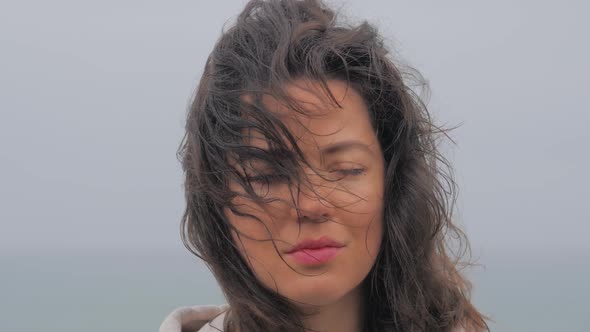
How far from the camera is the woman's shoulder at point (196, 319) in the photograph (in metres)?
2.37

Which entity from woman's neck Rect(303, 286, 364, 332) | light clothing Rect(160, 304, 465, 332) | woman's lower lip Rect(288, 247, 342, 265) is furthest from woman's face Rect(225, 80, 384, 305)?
light clothing Rect(160, 304, 465, 332)

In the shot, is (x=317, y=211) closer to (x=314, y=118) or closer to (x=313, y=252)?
(x=313, y=252)

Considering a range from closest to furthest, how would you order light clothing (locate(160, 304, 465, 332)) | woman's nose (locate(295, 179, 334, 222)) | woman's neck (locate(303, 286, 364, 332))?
woman's nose (locate(295, 179, 334, 222)) < woman's neck (locate(303, 286, 364, 332)) < light clothing (locate(160, 304, 465, 332))

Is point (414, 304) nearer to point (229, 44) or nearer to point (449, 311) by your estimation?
point (449, 311)

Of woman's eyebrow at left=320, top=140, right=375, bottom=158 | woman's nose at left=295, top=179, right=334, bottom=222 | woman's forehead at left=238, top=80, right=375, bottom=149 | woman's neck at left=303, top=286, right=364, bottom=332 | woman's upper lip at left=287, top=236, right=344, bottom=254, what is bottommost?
woman's neck at left=303, top=286, right=364, bottom=332

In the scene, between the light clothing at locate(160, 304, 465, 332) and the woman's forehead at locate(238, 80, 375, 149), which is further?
the light clothing at locate(160, 304, 465, 332)

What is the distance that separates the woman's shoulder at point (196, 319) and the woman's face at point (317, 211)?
0.45m

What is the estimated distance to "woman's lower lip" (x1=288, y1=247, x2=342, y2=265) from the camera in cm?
190

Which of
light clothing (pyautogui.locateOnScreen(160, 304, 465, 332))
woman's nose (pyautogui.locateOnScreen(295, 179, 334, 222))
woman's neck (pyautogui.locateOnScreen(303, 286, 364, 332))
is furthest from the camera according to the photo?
light clothing (pyautogui.locateOnScreen(160, 304, 465, 332))

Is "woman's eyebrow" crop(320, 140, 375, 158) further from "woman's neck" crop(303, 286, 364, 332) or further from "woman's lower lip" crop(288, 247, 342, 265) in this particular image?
"woman's neck" crop(303, 286, 364, 332)

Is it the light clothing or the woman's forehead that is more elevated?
the woman's forehead

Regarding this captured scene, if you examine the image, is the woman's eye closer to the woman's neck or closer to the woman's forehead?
the woman's forehead

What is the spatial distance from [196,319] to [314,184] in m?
0.89

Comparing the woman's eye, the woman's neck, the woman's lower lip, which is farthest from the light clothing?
the woman's eye
